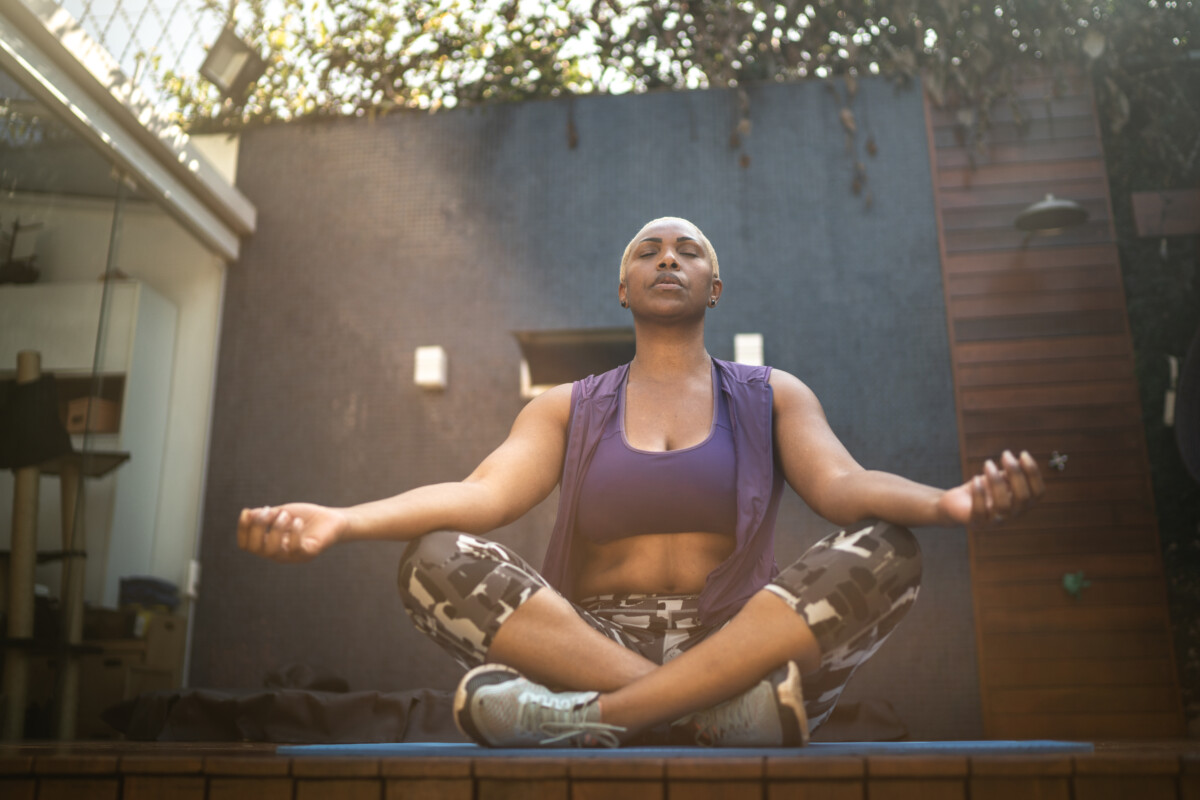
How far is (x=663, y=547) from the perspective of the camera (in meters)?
1.71

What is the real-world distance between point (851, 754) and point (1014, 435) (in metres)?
3.42

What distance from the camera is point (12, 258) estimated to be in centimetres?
323

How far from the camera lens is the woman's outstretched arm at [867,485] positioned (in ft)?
3.81

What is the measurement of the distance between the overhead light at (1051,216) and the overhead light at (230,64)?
11.4ft

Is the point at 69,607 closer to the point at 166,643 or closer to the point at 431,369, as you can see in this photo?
the point at 166,643

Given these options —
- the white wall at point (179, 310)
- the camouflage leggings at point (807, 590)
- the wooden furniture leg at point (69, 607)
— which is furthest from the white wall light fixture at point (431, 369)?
the camouflage leggings at point (807, 590)

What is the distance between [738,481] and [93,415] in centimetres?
306

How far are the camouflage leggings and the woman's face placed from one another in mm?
589

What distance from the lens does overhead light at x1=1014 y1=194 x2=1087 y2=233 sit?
3.97 meters

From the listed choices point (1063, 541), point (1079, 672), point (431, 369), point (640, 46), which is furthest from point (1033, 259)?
point (431, 369)

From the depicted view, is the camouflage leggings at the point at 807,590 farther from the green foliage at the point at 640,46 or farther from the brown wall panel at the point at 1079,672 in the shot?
the green foliage at the point at 640,46

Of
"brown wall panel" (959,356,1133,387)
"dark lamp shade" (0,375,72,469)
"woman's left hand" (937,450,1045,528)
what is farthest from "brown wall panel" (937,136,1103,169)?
"dark lamp shade" (0,375,72,469)

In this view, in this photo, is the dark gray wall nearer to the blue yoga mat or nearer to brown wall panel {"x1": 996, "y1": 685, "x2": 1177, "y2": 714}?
brown wall panel {"x1": 996, "y1": 685, "x2": 1177, "y2": 714}

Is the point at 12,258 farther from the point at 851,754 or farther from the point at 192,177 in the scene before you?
the point at 851,754
